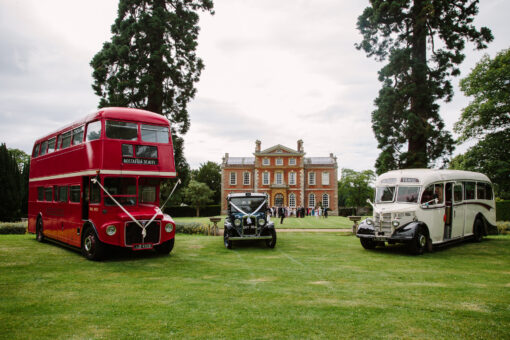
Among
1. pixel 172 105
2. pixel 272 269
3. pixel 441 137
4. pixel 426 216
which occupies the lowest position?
pixel 272 269

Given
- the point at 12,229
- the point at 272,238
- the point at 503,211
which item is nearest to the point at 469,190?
the point at 272,238

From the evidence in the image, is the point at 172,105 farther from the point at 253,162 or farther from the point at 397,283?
the point at 253,162

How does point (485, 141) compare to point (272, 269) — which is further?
point (485, 141)

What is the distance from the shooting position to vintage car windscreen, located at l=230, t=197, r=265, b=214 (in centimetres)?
1387

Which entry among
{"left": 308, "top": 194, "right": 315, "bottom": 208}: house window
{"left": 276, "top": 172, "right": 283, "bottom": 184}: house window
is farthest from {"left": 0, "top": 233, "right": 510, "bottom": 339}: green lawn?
{"left": 276, "top": 172, "right": 283, "bottom": 184}: house window

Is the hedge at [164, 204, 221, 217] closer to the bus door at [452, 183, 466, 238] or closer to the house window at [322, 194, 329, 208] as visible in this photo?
the house window at [322, 194, 329, 208]

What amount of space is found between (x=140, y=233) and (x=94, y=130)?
3315mm

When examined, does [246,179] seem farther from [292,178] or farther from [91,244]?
[91,244]

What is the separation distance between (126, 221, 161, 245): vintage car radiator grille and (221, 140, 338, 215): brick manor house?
5114 centimetres

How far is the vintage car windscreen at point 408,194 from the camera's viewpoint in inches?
478

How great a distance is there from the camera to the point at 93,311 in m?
5.53

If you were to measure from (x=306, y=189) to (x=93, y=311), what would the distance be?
5862 centimetres

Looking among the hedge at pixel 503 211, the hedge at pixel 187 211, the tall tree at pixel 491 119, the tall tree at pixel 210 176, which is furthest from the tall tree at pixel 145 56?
the tall tree at pixel 210 176

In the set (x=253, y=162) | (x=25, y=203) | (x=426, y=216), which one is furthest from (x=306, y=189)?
(x=426, y=216)
